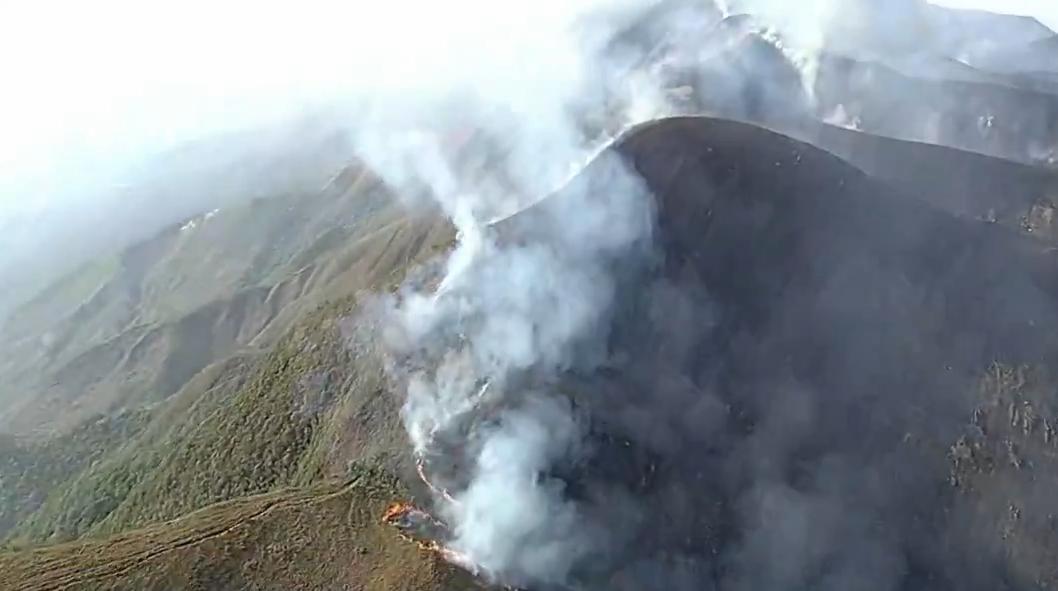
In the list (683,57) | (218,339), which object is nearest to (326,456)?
(683,57)

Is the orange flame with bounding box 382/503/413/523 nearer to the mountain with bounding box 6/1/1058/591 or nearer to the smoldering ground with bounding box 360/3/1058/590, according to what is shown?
the mountain with bounding box 6/1/1058/591

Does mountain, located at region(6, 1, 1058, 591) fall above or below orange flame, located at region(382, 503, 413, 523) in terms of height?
below

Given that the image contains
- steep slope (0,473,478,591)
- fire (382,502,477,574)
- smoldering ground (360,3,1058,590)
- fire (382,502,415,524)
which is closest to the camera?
steep slope (0,473,478,591)

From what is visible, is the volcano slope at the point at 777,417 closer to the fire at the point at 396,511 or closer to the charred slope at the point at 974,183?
the fire at the point at 396,511

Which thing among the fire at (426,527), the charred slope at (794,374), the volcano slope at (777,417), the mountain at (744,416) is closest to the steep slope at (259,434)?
the mountain at (744,416)

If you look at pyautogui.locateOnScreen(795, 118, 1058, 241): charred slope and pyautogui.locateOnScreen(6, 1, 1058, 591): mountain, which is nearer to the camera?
pyautogui.locateOnScreen(6, 1, 1058, 591): mountain

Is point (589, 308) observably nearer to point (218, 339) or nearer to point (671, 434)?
point (671, 434)

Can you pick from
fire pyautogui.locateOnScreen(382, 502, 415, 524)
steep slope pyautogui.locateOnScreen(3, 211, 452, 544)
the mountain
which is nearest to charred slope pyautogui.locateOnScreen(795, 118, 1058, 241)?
the mountain

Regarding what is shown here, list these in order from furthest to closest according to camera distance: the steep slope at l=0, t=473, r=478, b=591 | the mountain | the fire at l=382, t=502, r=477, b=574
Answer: the mountain < the fire at l=382, t=502, r=477, b=574 < the steep slope at l=0, t=473, r=478, b=591
